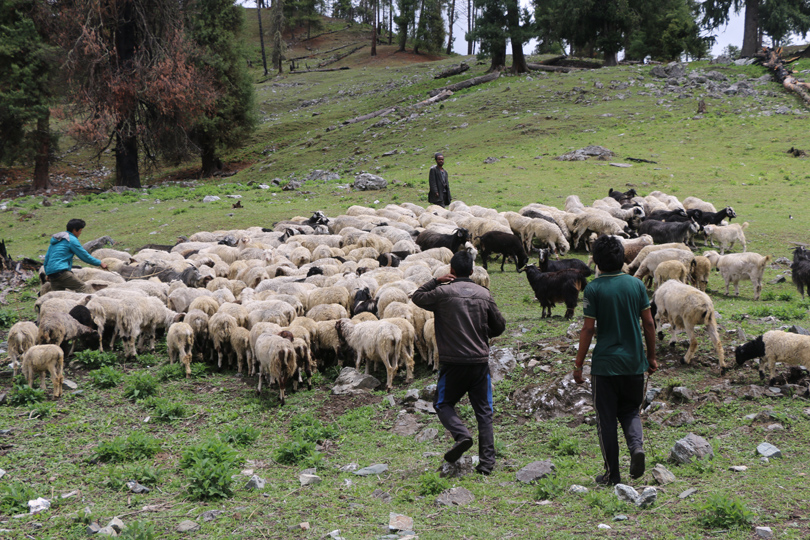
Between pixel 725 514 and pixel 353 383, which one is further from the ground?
pixel 725 514

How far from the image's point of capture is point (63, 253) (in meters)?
11.0

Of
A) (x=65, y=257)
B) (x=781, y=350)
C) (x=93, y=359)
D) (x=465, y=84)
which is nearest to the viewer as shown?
(x=781, y=350)

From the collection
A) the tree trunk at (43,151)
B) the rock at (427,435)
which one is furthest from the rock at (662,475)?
the tree trunk at (43,151)

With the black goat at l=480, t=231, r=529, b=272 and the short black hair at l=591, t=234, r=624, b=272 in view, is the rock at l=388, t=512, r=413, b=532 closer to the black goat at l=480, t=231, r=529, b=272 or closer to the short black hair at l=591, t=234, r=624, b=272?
the short black hair at l=591, t=234, r=624, b=272

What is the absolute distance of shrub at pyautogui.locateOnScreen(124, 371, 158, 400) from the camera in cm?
792

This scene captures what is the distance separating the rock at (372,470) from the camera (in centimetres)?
586

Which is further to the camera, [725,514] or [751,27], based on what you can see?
[751,27]

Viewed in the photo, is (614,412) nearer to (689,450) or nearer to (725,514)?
(689,450)

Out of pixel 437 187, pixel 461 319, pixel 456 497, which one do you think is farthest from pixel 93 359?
pixel 437 187

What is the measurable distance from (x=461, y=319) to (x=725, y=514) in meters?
2.63

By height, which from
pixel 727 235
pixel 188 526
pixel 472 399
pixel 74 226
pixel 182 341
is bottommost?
pixel 188 526

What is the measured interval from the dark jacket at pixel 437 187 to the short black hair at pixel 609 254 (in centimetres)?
1287

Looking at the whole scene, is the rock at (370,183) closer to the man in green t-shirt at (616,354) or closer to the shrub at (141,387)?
the shrub at (141,387)

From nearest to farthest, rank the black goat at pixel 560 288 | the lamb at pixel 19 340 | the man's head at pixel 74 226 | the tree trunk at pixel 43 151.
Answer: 1. the lamb at pixel 19 340
2. the black goat at pixel 560 288
3. the man's head at pixel 74 226
4. the tree trunk at pixel 43 151
